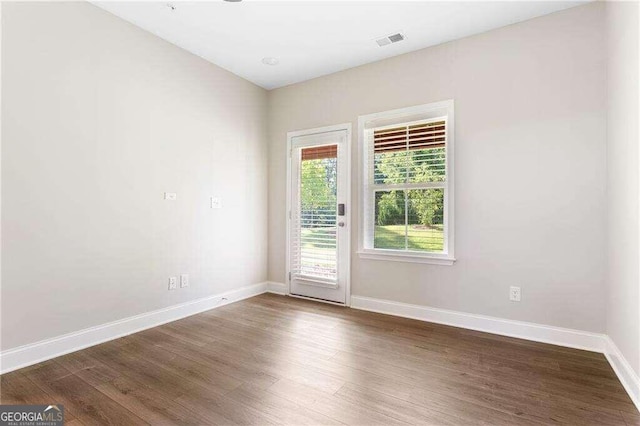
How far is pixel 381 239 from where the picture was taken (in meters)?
3.66

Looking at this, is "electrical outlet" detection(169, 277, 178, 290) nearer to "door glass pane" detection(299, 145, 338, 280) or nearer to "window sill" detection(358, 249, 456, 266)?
"door glass pane" detection(299, 145, 338, 280)

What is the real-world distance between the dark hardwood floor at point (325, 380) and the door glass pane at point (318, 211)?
112cm

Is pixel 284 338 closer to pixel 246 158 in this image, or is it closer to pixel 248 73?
pixel 246 158

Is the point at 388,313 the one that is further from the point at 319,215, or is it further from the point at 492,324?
the point at 319,215

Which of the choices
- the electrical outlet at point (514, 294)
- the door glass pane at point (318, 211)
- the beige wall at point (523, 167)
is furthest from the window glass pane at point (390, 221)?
the electrical outlet at point (514, 294)

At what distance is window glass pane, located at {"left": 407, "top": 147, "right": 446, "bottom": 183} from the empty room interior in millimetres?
21

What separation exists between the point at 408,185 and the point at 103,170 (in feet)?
9.64

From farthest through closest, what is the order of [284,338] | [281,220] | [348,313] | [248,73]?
[281,220] < [248,73] < [348,313] < [284,338]

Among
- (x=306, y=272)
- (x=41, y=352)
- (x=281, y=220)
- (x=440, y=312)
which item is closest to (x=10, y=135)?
(x=41, y=352)

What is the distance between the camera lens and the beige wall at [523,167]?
2.64 m

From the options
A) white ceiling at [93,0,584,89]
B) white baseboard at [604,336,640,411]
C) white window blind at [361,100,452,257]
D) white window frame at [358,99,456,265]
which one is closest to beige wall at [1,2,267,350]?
white ceiling at [93,0,584,89]

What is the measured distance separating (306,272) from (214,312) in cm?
122

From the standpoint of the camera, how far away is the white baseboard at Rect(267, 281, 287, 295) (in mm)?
4383

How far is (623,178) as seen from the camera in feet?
7.20
